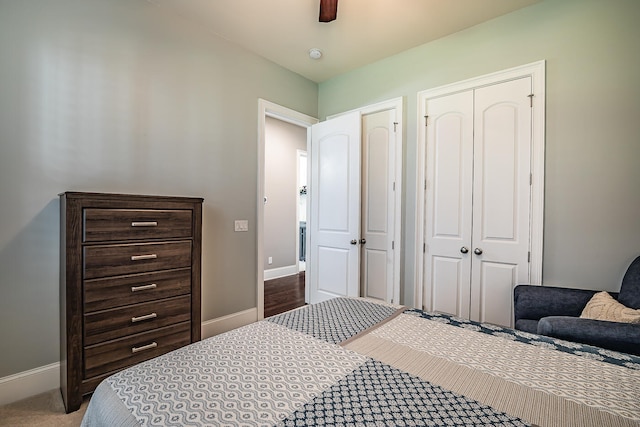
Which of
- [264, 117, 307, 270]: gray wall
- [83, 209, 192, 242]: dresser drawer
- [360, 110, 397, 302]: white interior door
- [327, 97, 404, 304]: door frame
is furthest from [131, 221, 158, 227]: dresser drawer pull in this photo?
[264, 117, 307, 270]: gray wall

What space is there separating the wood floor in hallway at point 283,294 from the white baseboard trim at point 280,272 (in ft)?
0.38

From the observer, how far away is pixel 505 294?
2469mm

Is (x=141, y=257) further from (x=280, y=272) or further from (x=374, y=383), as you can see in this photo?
(x=280, y=272)

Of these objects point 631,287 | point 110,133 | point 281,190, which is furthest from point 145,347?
point 281,190

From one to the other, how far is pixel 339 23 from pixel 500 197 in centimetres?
205

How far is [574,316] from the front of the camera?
6.55 ft

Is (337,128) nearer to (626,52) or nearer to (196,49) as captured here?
(196,49)

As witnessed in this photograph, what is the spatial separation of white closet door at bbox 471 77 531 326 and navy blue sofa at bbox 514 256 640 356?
297mm

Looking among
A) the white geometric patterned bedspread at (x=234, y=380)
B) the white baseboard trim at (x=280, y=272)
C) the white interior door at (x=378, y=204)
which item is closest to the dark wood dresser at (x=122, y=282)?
Answer: the white geometric patterned bedspread at (x=234, y=380)

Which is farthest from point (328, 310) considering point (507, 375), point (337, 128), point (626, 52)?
point (626, 52)

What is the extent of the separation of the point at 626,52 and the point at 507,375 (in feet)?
8.01

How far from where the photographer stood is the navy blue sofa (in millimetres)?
1373

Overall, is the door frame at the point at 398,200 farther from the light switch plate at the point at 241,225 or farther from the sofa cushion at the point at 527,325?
the light switch plate at the point at 241,225

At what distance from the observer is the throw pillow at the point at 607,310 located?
1.58 m
